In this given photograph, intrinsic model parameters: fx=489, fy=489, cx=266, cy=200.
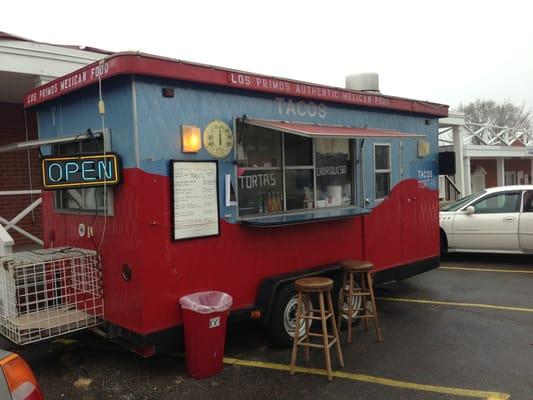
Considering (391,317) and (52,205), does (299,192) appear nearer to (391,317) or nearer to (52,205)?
(391,317)

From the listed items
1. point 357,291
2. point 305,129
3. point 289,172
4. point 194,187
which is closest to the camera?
point 194,187

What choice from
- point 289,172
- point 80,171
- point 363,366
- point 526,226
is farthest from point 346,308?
point 526,226

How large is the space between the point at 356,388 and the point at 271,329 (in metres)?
1.14

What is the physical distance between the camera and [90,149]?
194 inches

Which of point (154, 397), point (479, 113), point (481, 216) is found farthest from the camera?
point (479, 113)

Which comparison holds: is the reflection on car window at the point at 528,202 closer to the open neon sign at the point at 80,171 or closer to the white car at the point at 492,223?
the white car at the point at 492,223

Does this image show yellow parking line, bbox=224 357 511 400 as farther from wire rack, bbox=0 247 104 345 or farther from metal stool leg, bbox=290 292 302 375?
wire rack, bbox=0 247 104 345

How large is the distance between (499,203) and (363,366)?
642 centimetres

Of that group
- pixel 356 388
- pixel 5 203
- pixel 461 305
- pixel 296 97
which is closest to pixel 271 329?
pixel 356 388

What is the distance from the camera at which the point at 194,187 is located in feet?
14.9

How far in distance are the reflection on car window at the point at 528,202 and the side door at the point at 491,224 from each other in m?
0.12

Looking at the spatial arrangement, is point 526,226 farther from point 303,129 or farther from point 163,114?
point 163,114

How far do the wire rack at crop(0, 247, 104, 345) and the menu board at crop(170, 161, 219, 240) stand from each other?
3.31 feet

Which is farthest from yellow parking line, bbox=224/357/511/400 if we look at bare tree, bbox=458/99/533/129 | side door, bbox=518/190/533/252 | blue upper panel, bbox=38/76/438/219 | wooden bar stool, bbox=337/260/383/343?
bare tree, bbox=458/99/533/129
